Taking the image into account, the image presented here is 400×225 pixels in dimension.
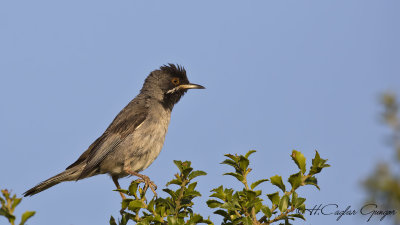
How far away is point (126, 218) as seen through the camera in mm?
4766

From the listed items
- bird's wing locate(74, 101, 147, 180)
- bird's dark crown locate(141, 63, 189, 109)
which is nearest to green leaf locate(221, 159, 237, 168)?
bird's wing locate(74, 101, 147, 180)

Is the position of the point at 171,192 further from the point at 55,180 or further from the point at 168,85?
the point at 168,85

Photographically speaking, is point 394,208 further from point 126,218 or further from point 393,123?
point 126,218

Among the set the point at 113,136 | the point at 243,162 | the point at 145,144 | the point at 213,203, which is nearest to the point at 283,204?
the point at 243,162

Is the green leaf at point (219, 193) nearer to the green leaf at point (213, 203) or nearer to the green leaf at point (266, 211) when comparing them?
the green leaf at point (213, 203)

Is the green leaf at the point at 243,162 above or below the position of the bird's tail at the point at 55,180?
below

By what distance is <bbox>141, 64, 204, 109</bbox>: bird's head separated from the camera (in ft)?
29.4

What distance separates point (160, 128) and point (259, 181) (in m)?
3.93

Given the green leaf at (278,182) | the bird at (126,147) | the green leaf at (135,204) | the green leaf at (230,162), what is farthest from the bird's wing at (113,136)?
the green leaf at (278,182)

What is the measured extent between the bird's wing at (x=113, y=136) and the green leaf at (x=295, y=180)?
416cm

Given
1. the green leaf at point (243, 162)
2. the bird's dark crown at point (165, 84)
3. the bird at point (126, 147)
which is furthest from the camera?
the bird's dark crown at point (165, 84)

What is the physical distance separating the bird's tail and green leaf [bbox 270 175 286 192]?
14.1 feet

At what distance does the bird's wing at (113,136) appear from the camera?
25.9 ft

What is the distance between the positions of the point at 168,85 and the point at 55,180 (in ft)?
8.98
